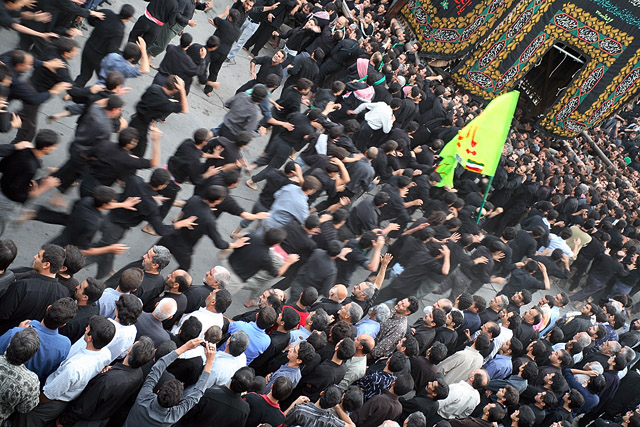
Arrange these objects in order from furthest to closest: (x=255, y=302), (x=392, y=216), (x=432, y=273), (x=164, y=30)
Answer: (x=164, y=30), (x=392, y=216), (x=432, y=273), (x=255, y=302)

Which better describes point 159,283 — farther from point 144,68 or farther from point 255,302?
point 144,68

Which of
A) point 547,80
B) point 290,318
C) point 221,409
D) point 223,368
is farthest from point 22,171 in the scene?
point 547,80

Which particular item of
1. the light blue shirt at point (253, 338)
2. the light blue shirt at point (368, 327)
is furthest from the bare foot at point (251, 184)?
the light blue shirt at point (253, 338)

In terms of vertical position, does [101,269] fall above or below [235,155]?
below

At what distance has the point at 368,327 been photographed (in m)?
6.35

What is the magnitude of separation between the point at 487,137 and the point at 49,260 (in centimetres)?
677

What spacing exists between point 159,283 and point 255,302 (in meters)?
1.88

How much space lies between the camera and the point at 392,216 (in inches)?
334

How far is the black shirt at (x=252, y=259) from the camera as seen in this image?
6.33m

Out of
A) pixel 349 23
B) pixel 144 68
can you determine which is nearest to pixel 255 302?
pixel 144 68

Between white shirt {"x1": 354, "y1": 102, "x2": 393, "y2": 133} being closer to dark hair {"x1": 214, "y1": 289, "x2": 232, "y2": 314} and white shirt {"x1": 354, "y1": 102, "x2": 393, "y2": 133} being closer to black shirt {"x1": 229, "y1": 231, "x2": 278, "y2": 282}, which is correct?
black shirt {"x1": 229, "y1": 231, "x2": 278, "y2": 282}

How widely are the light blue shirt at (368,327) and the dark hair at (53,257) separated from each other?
304cm

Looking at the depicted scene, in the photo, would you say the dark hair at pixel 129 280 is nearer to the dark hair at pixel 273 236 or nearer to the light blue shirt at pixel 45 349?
the light blue shirt at pixel 45 349

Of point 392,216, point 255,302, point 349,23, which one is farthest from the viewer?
point 349,23
